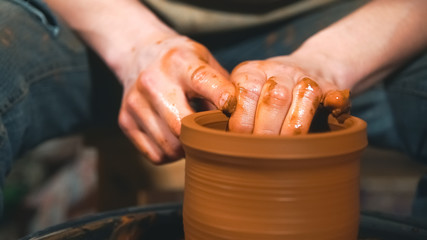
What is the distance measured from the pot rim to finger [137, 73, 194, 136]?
192 millimetres

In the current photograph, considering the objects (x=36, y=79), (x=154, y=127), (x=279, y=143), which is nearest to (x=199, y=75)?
(x=154, y=127)

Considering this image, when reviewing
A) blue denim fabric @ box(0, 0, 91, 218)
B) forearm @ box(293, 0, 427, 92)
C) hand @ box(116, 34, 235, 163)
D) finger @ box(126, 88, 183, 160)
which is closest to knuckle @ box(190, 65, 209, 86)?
hand @ box(116, 34, 235, 163)

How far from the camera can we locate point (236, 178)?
0.65 m

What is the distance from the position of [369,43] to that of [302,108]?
0.46 meters

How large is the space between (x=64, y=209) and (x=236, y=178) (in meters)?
1.97

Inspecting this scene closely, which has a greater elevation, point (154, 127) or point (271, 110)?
point (271, 110)

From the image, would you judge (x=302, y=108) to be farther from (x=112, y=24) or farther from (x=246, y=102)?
(x=112, y=24)

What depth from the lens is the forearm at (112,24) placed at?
111 cm

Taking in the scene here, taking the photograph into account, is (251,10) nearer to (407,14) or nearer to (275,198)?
(407,14)

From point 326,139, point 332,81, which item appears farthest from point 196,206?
point 332,81

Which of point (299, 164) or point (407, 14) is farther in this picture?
point (407, 14)

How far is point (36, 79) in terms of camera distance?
1184 millimetres

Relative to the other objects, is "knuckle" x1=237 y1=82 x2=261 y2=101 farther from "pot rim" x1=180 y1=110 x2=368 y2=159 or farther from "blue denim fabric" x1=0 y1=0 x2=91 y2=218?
"blue denim fabric" x1=0 y1=0 x2=91 y2=218

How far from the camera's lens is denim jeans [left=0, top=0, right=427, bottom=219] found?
1.10m
